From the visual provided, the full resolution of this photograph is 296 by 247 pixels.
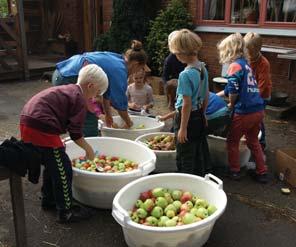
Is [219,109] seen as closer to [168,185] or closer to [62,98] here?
[168,185]

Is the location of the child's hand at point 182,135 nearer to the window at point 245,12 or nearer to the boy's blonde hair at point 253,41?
the boy's blonde hair at point 253,41

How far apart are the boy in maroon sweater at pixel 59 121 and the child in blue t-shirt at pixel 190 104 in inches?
26.8

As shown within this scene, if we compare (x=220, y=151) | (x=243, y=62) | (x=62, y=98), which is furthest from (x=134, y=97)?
(x=62, y=98)

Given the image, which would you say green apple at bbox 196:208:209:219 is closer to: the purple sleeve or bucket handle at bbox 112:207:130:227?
bucket handle at bbox 112:207:130:227

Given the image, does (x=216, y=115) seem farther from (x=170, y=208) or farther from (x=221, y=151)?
(x=170, y=208)

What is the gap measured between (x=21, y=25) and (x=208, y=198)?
7512 millimetres

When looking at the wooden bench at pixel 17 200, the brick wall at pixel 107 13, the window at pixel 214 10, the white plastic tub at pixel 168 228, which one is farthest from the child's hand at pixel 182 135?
the brick wall at pixel 107 13

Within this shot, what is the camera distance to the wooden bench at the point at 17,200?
2.36m

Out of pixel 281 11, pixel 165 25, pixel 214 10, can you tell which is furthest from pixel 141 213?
pixel 214 10

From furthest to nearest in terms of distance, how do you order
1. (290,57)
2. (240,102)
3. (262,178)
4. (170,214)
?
(290,57) < (262,178) < (240,102) < (170,214)

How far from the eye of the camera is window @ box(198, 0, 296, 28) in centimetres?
652

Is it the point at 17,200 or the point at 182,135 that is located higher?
the point at 182,135

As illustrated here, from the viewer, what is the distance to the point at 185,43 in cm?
301

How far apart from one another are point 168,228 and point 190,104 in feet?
3.70
